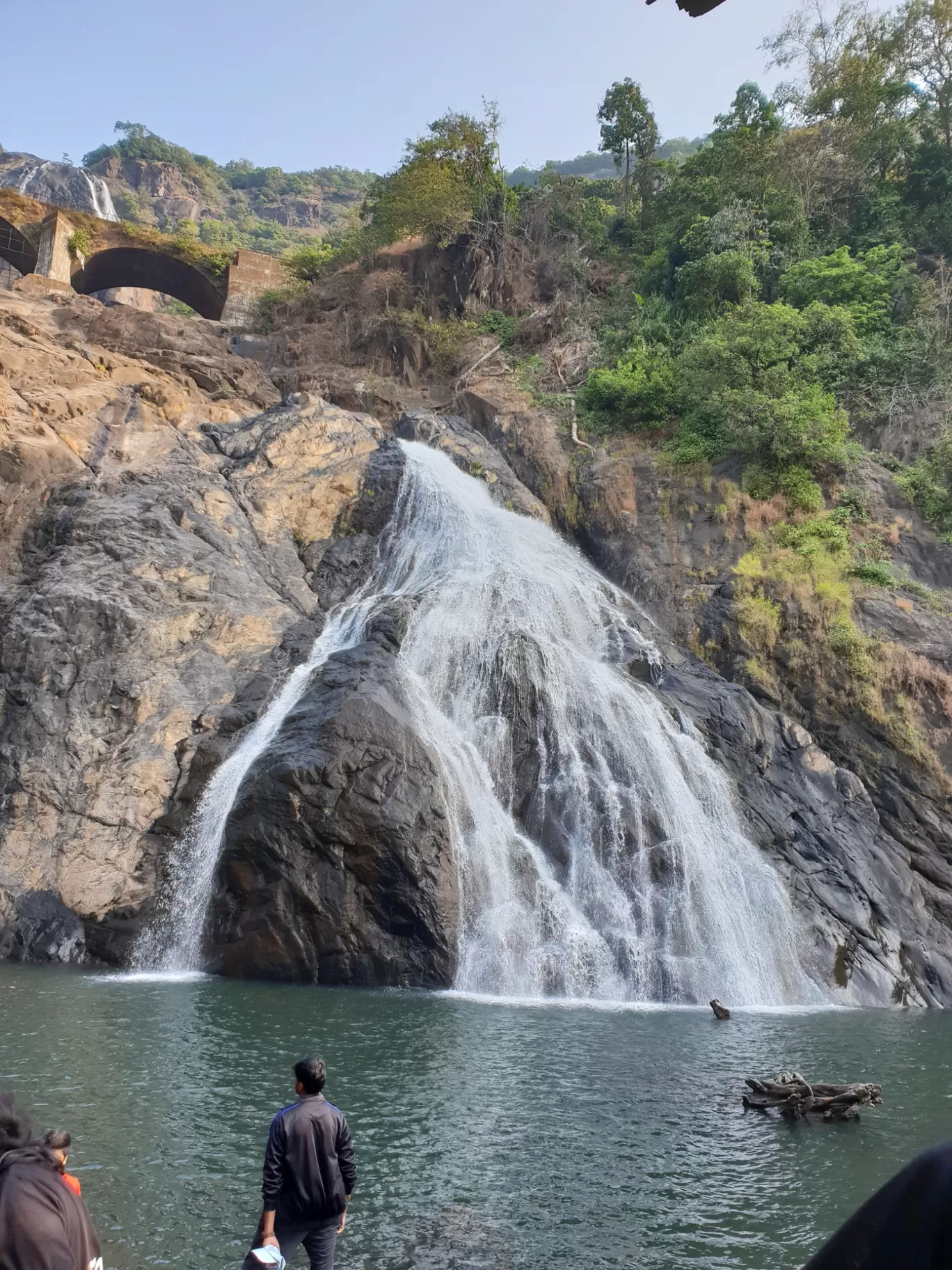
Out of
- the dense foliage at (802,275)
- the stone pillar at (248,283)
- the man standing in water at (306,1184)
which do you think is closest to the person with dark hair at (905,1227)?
the man standing in water at (306,1184)

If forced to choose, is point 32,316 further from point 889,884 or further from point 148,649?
Answer: point 889,884

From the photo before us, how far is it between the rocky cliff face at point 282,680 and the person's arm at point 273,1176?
10.5 metres

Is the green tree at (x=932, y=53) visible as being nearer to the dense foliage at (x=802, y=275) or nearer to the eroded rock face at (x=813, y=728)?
the dense foliage at (x=802, y=275)

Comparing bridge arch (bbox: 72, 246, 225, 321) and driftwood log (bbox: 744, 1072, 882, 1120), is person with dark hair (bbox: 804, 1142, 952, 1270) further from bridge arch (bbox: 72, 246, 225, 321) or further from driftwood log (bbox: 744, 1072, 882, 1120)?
bridge arch (bbox: 72, 246, 225, 321)

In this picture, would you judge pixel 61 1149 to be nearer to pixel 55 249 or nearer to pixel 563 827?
pixel 563 827

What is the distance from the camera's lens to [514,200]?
40688mm

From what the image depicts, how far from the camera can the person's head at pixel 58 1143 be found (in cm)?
290

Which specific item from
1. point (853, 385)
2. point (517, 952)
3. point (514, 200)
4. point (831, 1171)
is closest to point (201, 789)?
point (517, 952)

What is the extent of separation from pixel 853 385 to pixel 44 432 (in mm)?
23301

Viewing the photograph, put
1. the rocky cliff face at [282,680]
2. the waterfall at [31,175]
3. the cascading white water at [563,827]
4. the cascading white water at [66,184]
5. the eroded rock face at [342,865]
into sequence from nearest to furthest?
the eroded rock face at [342,865] → the cascading white water at [563,827] → the rocky cliff face at [282,680] → the cascading white water at [66,184] → the waterfall at [31,175]

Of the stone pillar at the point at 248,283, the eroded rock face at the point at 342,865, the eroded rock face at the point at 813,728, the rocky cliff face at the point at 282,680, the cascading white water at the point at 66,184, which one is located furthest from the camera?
the cascading white water at the point at 66,184

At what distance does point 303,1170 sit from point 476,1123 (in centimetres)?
418

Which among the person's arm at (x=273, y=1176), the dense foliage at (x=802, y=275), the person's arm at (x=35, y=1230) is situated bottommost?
the person's arm at (x=273, y=1176)

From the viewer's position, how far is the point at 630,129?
4419 centimetres
